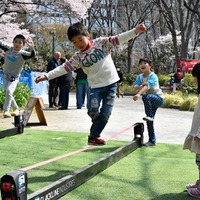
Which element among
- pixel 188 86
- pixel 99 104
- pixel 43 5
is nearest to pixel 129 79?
pixel 188 86

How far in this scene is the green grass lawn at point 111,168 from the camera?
134 inches

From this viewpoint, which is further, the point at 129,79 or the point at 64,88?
the point at 129,79

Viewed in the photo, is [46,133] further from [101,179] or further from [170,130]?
[101,179]

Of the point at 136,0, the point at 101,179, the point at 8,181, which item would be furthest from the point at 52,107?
the point at 136,0

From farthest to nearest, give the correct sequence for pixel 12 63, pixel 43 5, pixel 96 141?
1. pixel 43 5
2. pixel 12 63
3. pixel 96 141

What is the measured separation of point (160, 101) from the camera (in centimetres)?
570

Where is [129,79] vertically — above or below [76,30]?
below

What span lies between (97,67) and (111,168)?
4.06ft

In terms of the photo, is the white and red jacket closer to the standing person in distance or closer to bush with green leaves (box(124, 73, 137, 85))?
the standing person in distance

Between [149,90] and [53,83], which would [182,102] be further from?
[149,90]

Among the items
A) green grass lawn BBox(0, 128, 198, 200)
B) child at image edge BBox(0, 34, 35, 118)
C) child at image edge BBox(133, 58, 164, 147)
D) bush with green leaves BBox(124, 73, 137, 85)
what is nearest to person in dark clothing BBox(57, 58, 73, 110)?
child at image edge BBox(0, 34, 35, 118)

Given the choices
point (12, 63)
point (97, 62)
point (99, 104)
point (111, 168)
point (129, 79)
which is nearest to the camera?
point (111, 168)

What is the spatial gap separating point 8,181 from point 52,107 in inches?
396

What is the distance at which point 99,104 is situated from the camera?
4754mm
